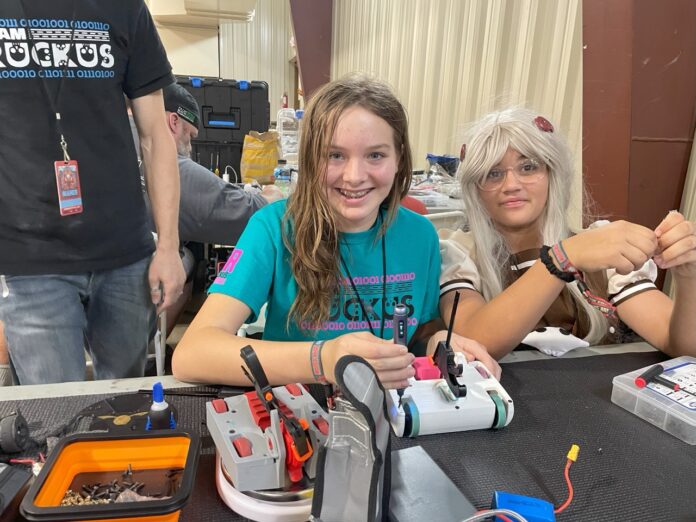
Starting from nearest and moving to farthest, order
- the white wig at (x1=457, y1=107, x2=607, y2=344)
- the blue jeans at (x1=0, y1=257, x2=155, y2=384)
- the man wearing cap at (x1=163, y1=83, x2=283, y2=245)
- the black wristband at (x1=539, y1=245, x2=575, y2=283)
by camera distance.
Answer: the black wristband at (x1=539, y1=245, x2=575, y2=283) → the blue jeans at (x1=0, y1=257, x2=155, y2=384) → the white wig at (x1=457, y1=107, x2=607, y2=344) → the man wearing cap at (x1=163, y1=83, x2=283, y2=245)

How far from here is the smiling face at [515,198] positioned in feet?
3.92

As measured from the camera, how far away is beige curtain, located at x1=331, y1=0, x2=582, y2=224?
2473 millimetres

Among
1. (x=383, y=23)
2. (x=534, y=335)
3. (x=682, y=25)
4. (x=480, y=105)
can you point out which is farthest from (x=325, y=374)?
(x=383, y=23)

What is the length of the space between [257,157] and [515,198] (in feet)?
7.28

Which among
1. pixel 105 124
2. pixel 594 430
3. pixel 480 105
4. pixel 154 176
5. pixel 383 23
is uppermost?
pixel 383 23

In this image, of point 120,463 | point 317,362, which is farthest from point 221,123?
point 120,463

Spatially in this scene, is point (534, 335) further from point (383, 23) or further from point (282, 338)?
point (383, 23)

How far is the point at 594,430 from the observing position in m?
0.79

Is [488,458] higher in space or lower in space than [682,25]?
lower

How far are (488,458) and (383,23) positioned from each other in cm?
510

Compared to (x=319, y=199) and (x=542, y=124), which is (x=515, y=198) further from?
(x=319, y=199)

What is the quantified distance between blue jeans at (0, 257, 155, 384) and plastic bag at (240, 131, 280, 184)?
6.55 ft

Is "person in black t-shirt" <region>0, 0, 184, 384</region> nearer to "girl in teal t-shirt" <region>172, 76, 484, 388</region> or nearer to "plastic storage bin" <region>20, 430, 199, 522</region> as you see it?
"girl in teal t-shirt" <region>172, 76, 484, 388</region>

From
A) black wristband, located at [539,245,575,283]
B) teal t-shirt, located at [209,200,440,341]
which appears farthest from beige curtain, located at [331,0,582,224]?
black wristband, located at [539,245,575,283]
